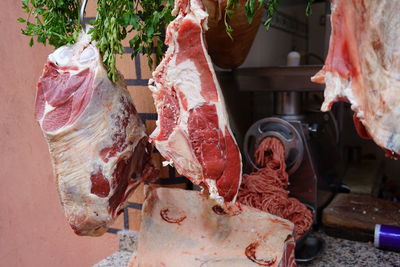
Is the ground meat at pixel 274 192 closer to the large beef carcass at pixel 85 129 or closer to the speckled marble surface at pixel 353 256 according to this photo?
the speckled marble surface at pixel 353 256

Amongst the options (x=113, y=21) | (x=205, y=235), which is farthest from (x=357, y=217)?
(x=113, y=21)

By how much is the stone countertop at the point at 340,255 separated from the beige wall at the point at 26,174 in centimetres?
24

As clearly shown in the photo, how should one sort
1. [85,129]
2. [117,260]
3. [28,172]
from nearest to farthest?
[85,129] < [117,260] < [28,172]

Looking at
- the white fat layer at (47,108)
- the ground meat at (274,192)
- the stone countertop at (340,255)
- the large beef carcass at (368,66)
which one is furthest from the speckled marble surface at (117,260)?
the large beef carcass at (368,66)

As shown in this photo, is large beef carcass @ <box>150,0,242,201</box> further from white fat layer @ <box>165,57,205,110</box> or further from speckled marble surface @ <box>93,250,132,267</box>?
speckled marble surface @ <box>93,250,132,267</box>

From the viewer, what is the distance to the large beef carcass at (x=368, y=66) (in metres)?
0.68

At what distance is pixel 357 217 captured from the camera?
1.56 metres

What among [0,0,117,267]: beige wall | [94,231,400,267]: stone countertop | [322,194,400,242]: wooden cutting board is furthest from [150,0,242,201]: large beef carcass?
[0,0,117,267]: beige wall

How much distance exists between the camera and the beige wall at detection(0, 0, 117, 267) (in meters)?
1.91

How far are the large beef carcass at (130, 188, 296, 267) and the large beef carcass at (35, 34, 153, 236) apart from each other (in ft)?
0.63

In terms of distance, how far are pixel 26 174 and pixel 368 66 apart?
6.16 feet

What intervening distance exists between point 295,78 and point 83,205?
987 millimetres

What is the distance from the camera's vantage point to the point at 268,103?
2.07 meters

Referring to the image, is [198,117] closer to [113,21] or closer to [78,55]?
[113,21]
